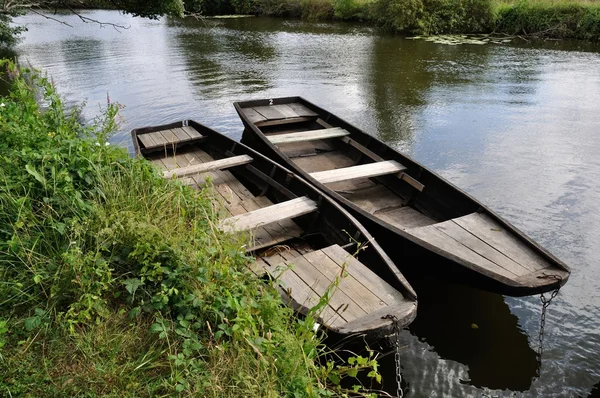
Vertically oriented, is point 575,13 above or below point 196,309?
above

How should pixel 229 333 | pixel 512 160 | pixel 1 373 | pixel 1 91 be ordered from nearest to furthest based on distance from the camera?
pixel 1 373
pixel 229 333
pixel 512 160
pixel 1 91

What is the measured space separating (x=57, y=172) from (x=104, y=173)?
1.21 feet

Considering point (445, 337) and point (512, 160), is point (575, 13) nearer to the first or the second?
point (512, 160)

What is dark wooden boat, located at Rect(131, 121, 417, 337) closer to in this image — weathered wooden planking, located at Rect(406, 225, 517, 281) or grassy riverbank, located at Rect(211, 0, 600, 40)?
weathered wooden planking, located at Rect(406, 225, 517, 281)

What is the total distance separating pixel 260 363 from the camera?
2809 millimetres

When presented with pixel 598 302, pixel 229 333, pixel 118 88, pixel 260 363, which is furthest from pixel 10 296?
pixel 118 88

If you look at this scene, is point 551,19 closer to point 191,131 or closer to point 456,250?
point 191,131

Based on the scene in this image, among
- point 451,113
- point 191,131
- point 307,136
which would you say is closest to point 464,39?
point 451,113

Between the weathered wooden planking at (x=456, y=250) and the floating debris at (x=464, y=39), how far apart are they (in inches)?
695

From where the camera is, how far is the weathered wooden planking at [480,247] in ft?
14.5

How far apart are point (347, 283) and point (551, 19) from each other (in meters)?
21.7

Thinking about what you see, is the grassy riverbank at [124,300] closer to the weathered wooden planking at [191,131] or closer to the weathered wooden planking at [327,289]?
the weathered wooden planking at [327,289]

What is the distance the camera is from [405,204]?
6297mm

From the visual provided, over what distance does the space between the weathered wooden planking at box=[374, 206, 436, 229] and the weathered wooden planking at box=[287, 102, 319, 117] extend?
10.3ft
